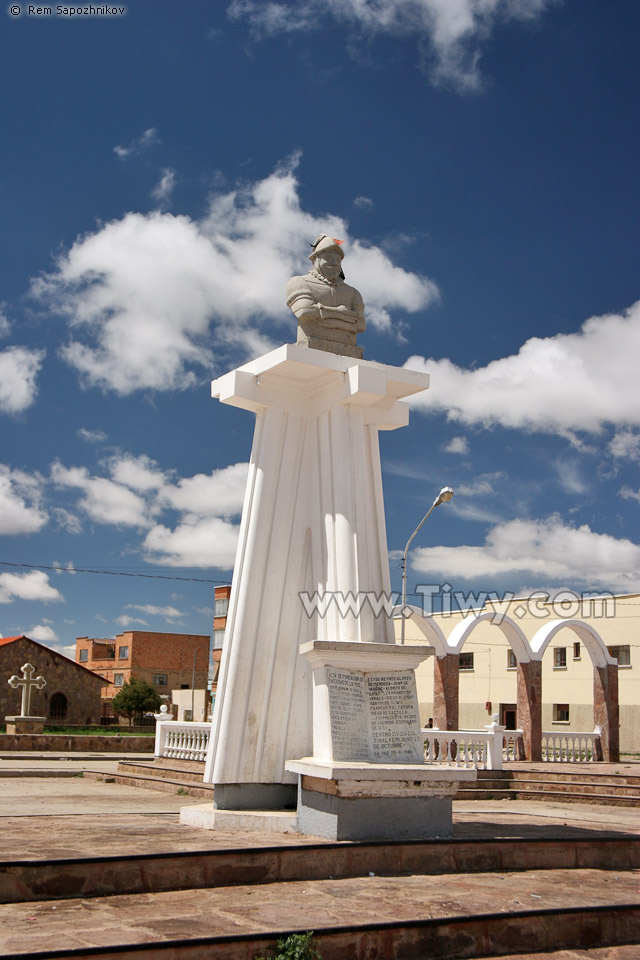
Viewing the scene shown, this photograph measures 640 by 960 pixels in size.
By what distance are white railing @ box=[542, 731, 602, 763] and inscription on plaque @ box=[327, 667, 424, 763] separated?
1444cm

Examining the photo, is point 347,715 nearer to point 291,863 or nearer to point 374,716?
point 374,716

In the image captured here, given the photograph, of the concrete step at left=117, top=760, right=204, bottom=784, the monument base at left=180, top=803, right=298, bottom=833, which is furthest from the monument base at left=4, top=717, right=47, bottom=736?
the monument base at left=180, top=803, right=298, bottom=833

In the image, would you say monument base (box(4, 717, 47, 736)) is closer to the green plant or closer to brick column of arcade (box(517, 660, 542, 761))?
brick column of arcade (box(517, 660, 542, 761))

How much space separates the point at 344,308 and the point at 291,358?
1.18 meters

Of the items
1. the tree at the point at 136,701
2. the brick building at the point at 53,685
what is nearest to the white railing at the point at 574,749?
the brick building at the point at 53,685

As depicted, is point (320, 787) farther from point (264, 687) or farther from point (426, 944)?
point (426, 944)

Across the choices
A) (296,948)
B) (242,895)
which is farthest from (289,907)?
(296,948)

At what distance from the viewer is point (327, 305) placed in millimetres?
9672

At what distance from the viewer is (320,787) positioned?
7406mm

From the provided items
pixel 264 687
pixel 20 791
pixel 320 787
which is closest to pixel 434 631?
pixel 20 791

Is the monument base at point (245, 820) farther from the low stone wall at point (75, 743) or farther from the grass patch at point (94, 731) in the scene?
the grass patch at point (94, 731)

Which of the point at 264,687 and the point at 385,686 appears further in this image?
the point at 264,687

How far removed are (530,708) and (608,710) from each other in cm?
269

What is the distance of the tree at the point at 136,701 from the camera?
48.8m
